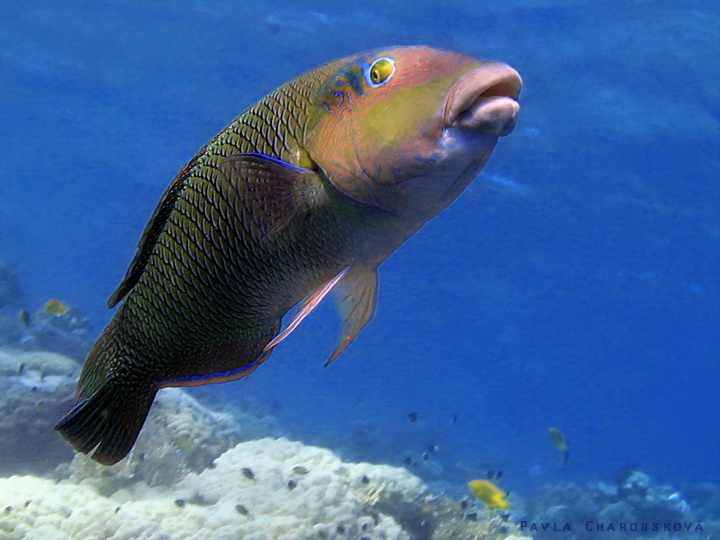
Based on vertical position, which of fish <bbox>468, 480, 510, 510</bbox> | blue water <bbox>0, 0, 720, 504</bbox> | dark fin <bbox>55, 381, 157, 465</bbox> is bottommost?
dark fin <bbox>55, 381, 157, 465</bbox>

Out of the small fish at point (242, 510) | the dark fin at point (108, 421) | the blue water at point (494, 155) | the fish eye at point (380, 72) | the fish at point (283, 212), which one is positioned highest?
the blue water at point (494, 155)

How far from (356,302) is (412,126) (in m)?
0.56

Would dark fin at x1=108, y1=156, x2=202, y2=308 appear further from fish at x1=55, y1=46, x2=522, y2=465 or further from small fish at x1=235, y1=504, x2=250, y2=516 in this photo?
small fish at x1=235, y1=504, x2=250, y2=516

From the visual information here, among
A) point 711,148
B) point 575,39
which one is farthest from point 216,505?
point 711,148

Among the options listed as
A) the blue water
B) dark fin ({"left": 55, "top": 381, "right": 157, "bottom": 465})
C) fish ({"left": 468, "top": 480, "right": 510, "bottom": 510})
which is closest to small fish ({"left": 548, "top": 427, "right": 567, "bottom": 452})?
fish ({"left": 468, "top": 480, "right": 510, "bottom": 510})

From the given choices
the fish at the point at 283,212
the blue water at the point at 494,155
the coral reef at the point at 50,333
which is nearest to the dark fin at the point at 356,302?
the fish at the point at 283,212

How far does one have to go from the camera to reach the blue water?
1758 cm

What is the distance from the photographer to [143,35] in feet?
73.3

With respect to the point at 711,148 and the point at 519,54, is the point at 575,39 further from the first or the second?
the point at 711,148

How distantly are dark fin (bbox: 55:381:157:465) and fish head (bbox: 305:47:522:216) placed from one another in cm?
72

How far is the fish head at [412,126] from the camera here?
113 cm

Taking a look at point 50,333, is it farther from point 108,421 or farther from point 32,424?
point 108,421

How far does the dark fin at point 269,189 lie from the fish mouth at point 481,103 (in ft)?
1.06

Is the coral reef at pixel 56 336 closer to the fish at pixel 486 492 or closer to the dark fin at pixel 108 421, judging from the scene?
the fish at pixel 486 492
